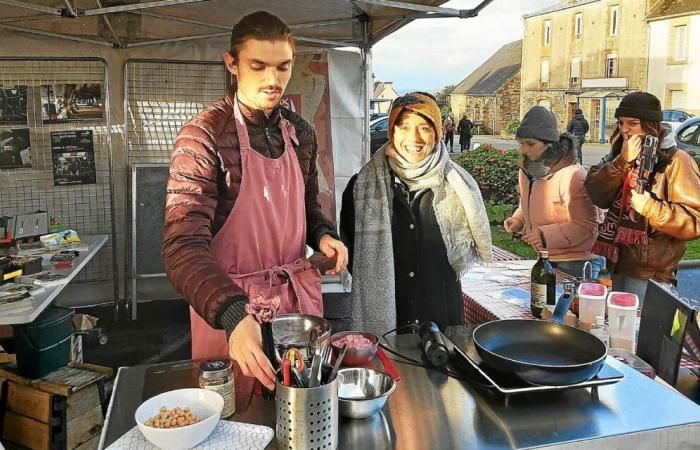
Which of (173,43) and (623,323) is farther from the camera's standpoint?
(173,43)

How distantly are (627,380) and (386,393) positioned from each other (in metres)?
0.78

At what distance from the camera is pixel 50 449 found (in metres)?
3.11

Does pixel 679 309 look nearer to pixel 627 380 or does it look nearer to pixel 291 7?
pixel 627 380

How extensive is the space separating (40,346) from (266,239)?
6.69 ft

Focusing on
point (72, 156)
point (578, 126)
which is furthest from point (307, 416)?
point (578, 126)

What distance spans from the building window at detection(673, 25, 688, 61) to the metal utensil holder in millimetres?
31662

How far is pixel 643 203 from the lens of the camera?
3.11 metres

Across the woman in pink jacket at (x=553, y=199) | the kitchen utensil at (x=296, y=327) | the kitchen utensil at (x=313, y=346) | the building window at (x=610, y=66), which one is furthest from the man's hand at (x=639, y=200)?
the building window at (x=610, y=66)

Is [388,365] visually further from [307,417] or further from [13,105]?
[13,105]

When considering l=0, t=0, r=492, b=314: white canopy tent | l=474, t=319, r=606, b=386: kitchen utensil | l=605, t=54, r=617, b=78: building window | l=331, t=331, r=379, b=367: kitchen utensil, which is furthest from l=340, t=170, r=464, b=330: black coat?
l=605, t=54, r=617, b=78: building window

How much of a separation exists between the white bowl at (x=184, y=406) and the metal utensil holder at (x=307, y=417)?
0.18 meters

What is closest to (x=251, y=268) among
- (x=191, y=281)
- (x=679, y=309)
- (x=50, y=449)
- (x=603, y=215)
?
(x=191, y=281)

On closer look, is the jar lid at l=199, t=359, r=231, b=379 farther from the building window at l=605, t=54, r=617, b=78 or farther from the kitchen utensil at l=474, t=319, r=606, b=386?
the building window at l=605, t=54, r=617, b=78

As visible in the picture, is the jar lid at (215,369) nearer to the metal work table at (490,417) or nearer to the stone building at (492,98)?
the metal work table at (490,417)
